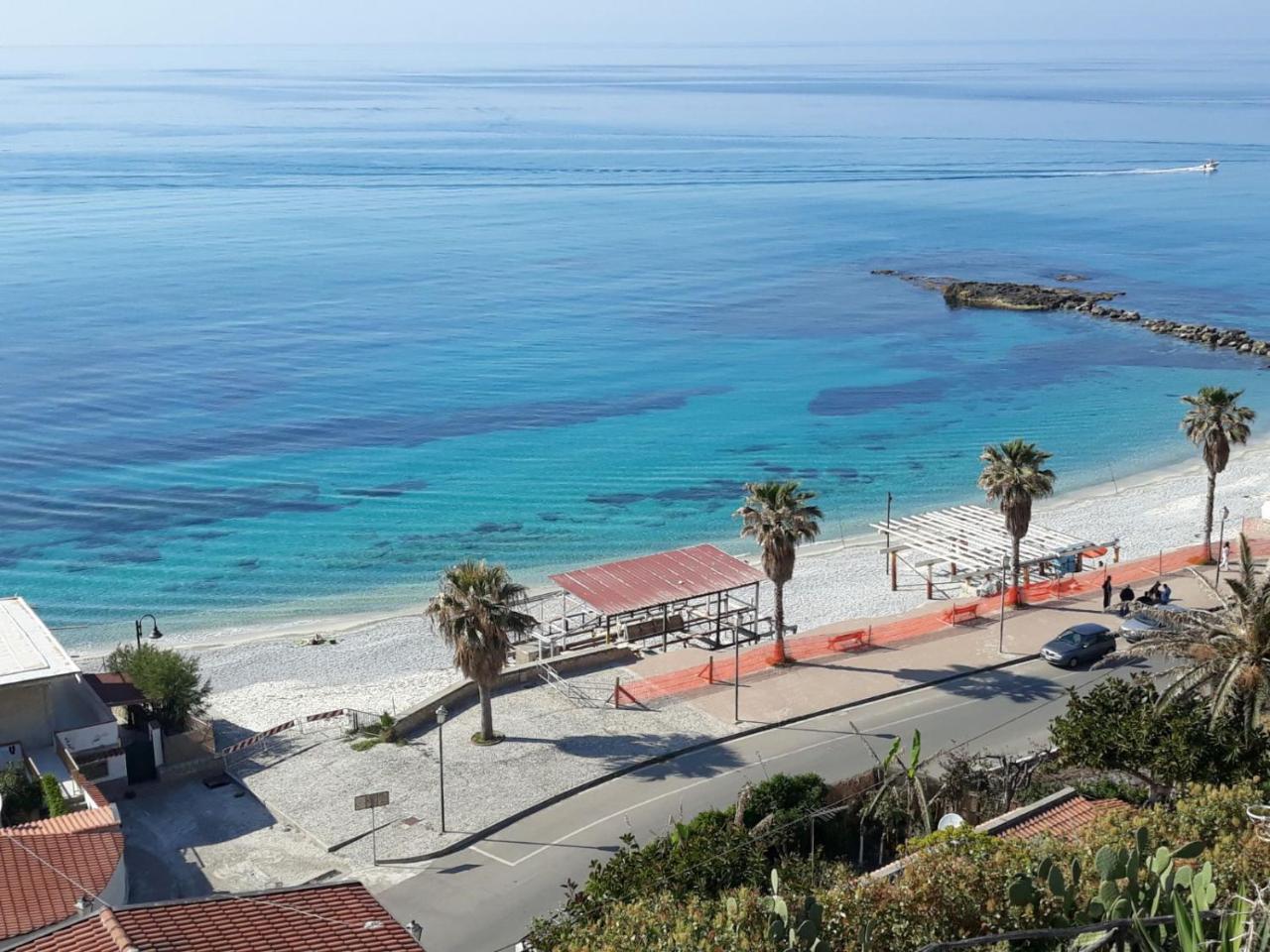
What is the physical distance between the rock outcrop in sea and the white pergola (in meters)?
47.0

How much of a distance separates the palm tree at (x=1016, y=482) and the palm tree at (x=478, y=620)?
1539 cm

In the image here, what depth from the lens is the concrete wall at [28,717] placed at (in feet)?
100.0

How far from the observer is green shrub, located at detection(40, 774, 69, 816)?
2727cm

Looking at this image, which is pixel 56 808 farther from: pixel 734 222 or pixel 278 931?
pixel 734 222

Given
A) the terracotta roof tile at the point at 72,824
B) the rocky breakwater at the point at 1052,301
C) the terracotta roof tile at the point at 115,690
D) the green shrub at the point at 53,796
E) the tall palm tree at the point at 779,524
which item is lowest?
the green shrub at the point at 53,796

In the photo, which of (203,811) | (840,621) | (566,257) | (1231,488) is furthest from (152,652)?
(566,257)

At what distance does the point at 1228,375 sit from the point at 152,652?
6655 centimetres

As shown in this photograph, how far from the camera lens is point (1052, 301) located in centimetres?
9938

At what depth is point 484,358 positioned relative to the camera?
84500 mm

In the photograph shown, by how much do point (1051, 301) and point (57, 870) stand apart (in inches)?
3465

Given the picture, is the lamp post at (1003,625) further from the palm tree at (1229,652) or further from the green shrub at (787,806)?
the green shrub at (787,806)

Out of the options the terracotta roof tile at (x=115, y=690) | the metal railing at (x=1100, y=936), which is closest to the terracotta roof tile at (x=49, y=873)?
the terracotta roof tile at (x=115, y=690)

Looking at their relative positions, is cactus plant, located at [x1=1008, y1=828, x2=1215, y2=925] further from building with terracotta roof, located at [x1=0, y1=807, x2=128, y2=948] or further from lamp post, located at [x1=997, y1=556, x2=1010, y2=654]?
lamp post, located at [x1=997, y1=556, x2=1010, y2=654]

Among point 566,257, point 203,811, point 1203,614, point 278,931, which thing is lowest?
point 203,811
